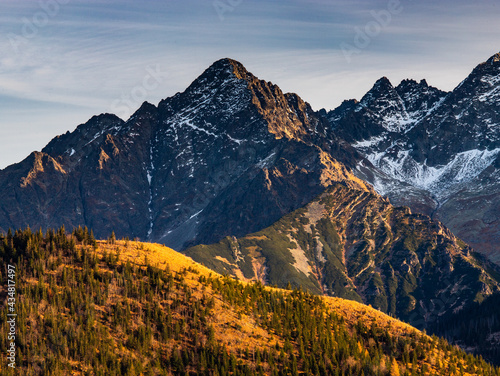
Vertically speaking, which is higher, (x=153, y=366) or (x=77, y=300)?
(x=77, y=300)

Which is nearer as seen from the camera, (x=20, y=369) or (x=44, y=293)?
(x=20, y=369)

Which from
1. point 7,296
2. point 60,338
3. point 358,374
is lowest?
point 358,374

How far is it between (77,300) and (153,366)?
90.8 ft

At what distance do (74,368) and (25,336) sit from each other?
14.7 m

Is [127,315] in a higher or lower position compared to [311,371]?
higher

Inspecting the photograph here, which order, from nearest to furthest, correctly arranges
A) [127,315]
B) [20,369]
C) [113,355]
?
[20,369], [113,355], [127,315]

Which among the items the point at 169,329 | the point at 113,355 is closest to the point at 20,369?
the point at 113,355

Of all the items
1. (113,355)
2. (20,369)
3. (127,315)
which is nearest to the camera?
(20,369)

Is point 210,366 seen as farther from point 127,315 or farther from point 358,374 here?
point 358,374

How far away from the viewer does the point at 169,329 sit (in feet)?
648

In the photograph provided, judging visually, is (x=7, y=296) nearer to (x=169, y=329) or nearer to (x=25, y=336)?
(x=25, y=336)

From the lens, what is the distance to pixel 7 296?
18875 cm

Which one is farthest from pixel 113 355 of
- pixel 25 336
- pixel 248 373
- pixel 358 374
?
pixel 358 374

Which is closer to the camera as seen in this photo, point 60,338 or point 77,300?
point 60,338
